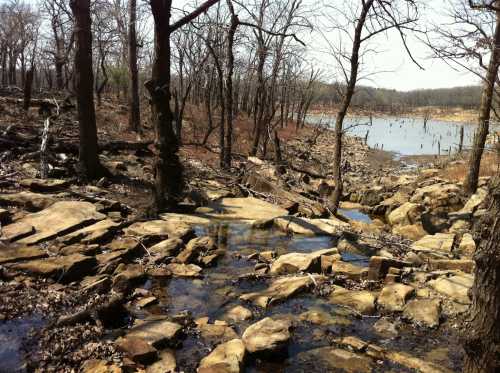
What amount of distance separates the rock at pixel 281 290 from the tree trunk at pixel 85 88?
19.3 ft

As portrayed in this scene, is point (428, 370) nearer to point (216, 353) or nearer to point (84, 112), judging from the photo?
point (216, 353)

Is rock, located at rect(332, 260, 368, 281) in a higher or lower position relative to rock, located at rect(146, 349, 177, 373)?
higher

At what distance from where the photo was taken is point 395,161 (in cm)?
3114

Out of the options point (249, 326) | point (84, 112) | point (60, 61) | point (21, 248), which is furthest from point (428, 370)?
point (60, 61)

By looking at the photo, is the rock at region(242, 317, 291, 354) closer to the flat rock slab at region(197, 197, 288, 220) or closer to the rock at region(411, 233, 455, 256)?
the rock at region(411, 233, 455, 256)

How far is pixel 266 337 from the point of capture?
441 centimetres

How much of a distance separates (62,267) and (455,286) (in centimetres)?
526

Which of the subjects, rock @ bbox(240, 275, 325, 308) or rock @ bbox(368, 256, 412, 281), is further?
rock @ bbox(368, 256, 412, 281)

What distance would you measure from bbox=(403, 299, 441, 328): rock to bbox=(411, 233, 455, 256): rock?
84.8 inches

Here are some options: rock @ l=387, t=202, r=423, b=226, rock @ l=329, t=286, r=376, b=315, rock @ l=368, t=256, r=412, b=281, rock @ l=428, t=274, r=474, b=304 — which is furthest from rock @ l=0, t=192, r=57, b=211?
rock @ l=387, t=202, r=423, b=226

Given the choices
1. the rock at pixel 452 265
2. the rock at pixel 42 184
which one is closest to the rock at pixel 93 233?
the rock at pixel 42 184

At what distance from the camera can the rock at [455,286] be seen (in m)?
5.49

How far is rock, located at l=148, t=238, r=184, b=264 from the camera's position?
6426 mm

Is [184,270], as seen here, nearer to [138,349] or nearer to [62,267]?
[62,267]
